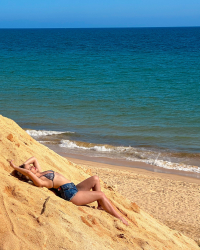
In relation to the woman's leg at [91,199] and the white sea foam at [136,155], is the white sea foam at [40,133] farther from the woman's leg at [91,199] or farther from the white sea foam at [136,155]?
the woman's leg at [91,199]

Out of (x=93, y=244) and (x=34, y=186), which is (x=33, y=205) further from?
(x=93, y=244)

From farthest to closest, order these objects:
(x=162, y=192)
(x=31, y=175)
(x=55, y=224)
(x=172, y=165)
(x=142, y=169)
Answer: (x=172, y=165) < (x=142, y=169) < (x=162, y=192) < (x=31, y=175) < (x=55, y=224)

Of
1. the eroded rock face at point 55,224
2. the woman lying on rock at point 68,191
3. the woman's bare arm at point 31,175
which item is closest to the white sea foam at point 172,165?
the eroded rock face at point 55,224

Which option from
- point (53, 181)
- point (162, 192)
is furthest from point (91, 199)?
point (162, 192)

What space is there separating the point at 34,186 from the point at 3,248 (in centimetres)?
115

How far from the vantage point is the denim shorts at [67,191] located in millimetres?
4457

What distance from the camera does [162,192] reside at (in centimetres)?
880

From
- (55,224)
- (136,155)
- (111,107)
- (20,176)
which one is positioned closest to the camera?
(55,224)

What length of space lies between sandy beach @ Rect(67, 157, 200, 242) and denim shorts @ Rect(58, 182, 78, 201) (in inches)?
107

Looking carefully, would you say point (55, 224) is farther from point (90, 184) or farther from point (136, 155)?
point (136, 155)

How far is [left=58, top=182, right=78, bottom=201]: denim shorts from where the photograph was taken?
446 cm

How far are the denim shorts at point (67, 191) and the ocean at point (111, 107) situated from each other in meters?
7.26

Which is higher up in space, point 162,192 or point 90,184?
point 90,184

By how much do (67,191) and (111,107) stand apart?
48.6ft
